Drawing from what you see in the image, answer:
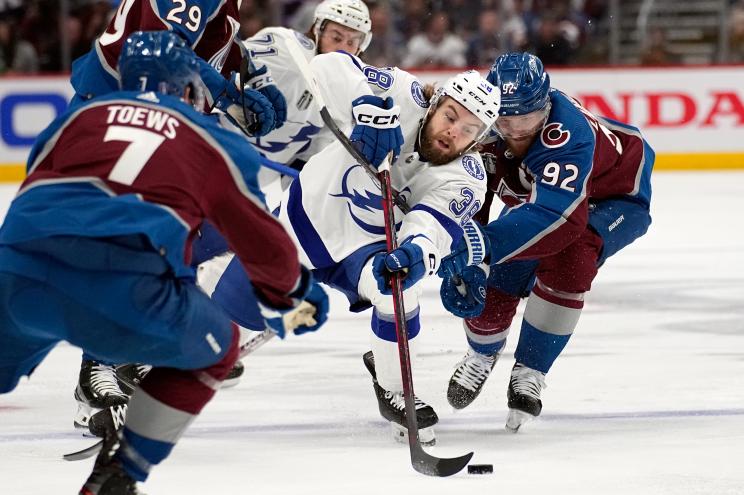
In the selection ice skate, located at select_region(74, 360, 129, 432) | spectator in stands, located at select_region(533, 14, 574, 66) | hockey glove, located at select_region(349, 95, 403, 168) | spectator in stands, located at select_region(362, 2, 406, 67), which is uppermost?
hockey glove, located at select_region(349, 95, 403, 168)

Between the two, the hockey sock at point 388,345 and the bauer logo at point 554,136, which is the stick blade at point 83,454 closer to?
the hockey sock at point 388,345

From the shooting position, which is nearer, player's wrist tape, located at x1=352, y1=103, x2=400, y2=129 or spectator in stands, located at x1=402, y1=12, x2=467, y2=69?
player's wrist tape, located at x1=352, y1=103, x2=400, y2=129

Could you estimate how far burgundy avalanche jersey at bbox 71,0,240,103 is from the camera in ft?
12.1

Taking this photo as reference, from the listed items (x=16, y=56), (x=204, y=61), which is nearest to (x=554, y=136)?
(x=204, y=61)

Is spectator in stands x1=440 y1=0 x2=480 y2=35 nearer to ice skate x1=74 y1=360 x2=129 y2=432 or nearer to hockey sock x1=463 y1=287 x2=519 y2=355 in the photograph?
hockey sock x1=463 y1=287 x2=519 y2=355

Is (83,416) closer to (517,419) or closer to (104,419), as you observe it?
(104,419)

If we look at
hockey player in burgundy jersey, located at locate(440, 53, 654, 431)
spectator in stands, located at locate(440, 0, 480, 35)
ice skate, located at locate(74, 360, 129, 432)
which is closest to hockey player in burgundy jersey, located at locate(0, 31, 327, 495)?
ice skate, located at locate(74, 360, 129, 432)

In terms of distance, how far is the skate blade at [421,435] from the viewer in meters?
3.26

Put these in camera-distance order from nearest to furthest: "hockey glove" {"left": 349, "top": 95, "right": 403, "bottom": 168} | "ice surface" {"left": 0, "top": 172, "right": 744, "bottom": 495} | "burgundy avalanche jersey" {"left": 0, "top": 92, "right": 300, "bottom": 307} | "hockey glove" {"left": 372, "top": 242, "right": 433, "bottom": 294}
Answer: "burgundy avalanche jersey" {"left": 0, "top": 92, "right": 300, "bottom": 307}
"ice surface" {"left": 0, "top": 172, "right": 744, "bottom": 495}
"hockey glove" {"left": 372, "top": 242, "right": 433, "bottom": 294}
"hockey glove" {"left": 349, "top": 95, "right": 403, "bottom": 168}

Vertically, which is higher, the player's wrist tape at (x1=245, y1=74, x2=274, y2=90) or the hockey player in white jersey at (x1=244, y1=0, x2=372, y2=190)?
the player's wrist tape at (x1=245, y1=74, x2=274, y2=90)

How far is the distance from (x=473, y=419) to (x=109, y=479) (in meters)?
1.42

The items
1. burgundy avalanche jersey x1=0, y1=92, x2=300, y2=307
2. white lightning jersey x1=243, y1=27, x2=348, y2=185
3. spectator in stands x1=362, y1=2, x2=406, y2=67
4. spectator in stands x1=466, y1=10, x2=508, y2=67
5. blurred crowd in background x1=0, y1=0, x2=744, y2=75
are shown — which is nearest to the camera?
burgundy avalanche jersey x1=0, y1=92, x2=300, y2=307

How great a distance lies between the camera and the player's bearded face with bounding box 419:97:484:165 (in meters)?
3.32

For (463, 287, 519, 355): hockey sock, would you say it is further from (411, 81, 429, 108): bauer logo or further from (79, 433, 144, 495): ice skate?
(79, 433, 144, 495): ice skate
